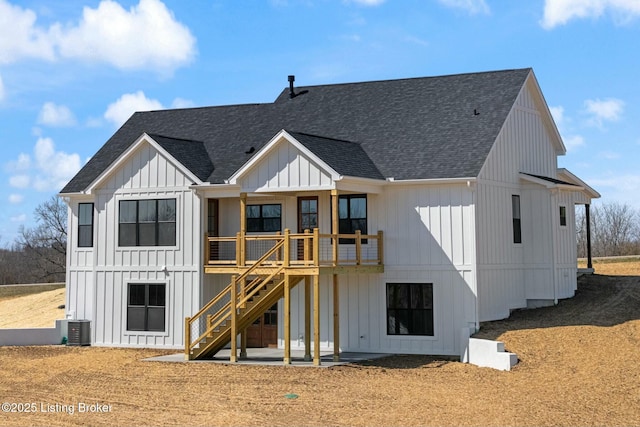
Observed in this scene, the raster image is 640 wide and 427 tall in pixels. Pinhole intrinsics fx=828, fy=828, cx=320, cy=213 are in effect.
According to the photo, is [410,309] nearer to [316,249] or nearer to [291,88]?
[316,249]

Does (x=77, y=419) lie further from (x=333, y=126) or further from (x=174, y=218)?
(x=333, y=126)

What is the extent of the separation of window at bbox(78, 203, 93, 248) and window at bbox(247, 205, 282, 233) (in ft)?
21.9

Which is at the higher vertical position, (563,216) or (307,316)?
(563,216)

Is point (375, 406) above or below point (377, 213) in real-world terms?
below

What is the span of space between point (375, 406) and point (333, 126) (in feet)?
47.9

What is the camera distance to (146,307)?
28797 millimetres

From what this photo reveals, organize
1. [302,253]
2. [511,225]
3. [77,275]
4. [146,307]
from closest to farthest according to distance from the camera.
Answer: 1. [302,253]
2. [511,225]
3. [146,307]
4. [77,275]

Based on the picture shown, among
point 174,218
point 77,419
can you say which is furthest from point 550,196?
point 77,419

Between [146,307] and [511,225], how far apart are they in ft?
42.0

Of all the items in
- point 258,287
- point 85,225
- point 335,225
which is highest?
point 85,225

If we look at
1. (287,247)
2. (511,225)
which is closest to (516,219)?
(511,225)

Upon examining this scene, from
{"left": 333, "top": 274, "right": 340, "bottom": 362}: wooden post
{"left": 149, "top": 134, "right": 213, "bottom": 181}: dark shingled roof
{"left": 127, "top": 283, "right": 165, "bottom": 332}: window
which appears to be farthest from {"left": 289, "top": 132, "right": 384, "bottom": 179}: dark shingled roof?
{"left": 127, "top": 283, "right": 165, "bottom": 332}: window

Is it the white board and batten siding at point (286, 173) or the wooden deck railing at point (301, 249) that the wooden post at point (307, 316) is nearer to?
the wooden deck railing at point (301, 249)

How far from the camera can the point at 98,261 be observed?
2955 centimetres
